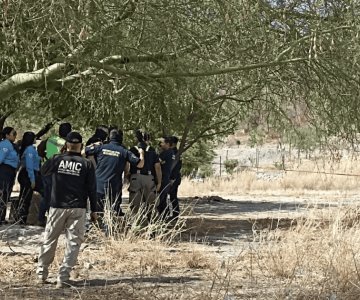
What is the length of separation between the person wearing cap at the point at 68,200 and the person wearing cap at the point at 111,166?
2597 millimetres

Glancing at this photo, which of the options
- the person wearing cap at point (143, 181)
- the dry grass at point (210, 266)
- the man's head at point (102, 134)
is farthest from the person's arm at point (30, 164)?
the dry grass at point (210, 266)

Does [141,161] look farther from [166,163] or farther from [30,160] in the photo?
[30,160]

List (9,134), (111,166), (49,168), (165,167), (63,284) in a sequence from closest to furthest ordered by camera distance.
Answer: (63,284)
(49,168)
(111,166)
(9,134)
(165,167)

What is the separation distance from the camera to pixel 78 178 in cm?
752

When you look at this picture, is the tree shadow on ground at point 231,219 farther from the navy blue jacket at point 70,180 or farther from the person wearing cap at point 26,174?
the person wearing cap at point 26,174

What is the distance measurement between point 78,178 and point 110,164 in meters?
2.72

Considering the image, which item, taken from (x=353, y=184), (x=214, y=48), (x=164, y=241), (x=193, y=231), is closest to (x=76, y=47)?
(x=214, y=48)

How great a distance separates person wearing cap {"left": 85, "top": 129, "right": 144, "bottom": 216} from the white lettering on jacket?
8.69 feet

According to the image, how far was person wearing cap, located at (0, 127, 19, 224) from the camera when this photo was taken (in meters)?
11.5

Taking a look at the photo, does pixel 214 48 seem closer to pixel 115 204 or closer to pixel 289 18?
pixel 289 18

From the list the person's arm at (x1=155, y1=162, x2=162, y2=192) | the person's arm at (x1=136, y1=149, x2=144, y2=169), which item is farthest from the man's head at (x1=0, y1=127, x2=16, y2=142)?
the person's arm at (x1=155, y1=162, x2=162, y2=192)

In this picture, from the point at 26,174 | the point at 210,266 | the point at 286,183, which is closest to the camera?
the point at 210,266

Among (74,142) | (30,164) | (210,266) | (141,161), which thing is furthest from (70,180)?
(30,164)

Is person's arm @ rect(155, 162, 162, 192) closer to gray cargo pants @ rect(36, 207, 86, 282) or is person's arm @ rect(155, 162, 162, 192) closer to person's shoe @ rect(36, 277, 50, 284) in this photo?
gray cargo pants @ rect(36, 207, 86, 282)
